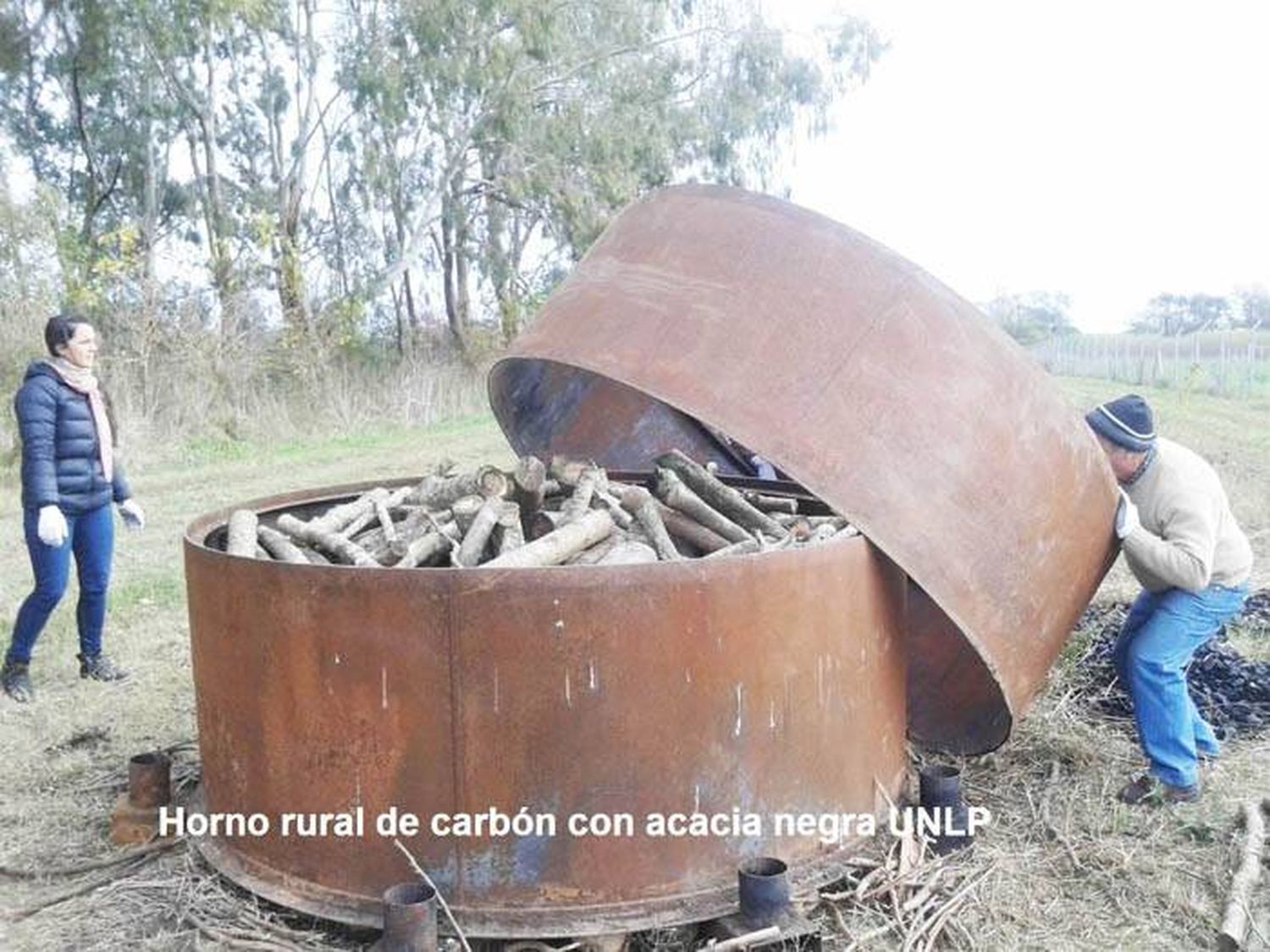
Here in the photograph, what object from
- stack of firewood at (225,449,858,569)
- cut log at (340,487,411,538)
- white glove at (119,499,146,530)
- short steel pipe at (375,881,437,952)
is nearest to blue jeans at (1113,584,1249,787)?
stack of firewood at (225,449,858,569)

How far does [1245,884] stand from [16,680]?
15.9ft

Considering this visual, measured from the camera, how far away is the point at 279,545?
3502mm

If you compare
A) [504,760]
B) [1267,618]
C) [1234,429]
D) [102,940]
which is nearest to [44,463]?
[102,940]

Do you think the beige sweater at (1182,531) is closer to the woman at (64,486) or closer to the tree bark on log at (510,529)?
the tree bark on log at (510,529)

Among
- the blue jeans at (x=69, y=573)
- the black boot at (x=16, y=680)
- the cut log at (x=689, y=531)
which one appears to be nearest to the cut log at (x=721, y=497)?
the cut log at (x=689, y=531)

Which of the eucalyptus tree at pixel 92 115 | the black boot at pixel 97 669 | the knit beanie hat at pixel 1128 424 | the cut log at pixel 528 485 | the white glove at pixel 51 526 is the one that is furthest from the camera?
the eucalyptus tree at pixel 92 115

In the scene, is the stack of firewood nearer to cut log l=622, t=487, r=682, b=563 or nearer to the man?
cut log l=622, t=487, r=682, b=563

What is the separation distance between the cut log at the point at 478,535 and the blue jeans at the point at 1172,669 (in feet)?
7.40

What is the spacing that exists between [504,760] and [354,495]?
6.19 feet

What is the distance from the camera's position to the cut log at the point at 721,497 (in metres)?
3.75

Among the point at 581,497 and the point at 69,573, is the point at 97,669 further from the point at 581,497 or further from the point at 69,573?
the point at 581,497

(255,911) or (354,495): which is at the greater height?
(354,495)

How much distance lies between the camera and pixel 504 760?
280 cm

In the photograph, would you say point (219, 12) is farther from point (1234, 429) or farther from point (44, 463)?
point (1234, 429)
